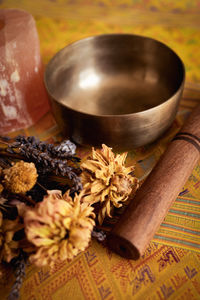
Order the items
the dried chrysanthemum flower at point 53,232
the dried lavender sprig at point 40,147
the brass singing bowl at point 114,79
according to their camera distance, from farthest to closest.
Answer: the brass singing bowl at point 114,79 < the dried lavender sprig at point 40,147 < the dried chrysanthemum flower at point 53,232

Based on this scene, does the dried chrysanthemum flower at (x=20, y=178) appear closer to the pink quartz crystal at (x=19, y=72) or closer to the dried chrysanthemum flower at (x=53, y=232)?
the dried chrysanthemum flower at (x=53, y=232)

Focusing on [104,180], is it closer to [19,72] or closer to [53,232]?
[53,232]

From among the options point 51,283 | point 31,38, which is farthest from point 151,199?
point 31,38

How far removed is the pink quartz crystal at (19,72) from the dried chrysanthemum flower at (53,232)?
369mm

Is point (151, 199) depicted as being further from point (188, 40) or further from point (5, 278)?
point (188, 40)

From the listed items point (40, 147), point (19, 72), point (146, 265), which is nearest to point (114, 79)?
point (19, 72)

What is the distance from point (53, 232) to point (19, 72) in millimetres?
417

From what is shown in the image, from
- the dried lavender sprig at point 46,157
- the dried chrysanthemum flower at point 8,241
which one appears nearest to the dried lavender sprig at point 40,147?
the dried lavender sprig at point 46,157

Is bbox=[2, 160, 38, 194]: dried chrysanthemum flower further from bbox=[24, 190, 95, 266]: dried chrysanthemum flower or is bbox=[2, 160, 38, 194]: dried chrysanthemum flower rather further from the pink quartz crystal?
the pink quartz crystal

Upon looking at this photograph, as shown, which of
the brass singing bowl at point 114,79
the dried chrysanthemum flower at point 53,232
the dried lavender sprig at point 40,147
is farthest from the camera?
the brass singing bowl at point 114,79

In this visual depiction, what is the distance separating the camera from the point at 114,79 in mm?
888

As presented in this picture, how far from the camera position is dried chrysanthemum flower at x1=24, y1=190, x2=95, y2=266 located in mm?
400

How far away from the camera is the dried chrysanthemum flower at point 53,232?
1.31 ft

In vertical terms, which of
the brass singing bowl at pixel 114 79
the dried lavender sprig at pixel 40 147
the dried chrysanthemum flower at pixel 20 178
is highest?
the dried chrysanthemum flower at pixel 20 178
